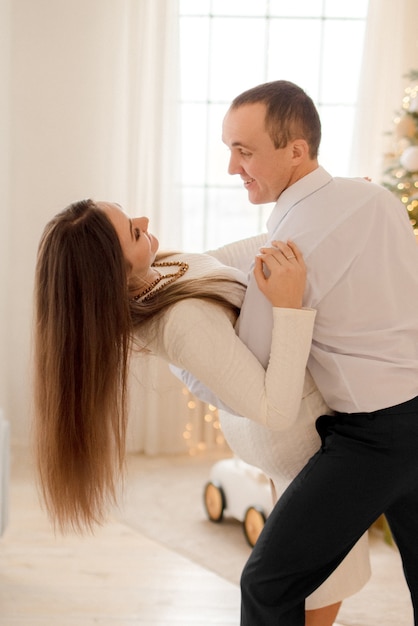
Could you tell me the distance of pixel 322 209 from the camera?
5.64 ft

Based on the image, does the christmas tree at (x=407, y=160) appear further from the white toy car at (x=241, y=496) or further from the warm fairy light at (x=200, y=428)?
the warm fairy light at (x=200, y=428)

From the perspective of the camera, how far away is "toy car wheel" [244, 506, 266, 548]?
3.33 m

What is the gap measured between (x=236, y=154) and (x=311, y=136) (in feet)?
0.52

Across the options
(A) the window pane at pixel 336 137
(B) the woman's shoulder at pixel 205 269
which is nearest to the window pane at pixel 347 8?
(A) the window pane at pixel 336 137

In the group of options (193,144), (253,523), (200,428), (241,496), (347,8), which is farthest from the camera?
(200,428)

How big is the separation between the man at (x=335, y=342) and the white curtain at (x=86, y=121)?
2599mm

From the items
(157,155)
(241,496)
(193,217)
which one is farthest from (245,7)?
(241,496)

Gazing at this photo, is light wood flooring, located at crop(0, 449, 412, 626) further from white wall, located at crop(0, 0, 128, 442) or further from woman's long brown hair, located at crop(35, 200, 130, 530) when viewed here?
white wall, located at crop(0, 0, 128, 442)

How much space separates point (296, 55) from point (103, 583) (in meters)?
2.82

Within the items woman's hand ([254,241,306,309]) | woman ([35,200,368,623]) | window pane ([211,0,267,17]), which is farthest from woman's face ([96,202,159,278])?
window pane ([211,0,267,17])

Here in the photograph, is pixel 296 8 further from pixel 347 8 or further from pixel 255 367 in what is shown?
pixel 255 367

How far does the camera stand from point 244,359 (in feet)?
5.59

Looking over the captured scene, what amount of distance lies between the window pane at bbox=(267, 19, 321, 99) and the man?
282cm

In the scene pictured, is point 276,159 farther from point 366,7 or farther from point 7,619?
point 366,7
